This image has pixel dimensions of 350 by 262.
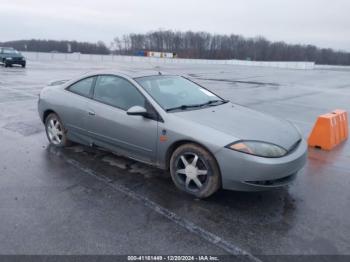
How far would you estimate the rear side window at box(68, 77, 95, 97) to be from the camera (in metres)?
4.97

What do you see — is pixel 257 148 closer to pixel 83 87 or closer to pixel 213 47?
pixel 83 87

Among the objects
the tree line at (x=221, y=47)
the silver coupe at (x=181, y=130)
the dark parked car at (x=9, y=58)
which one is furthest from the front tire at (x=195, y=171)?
the tree line at (x=221, y=47)

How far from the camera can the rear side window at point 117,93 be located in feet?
14.2

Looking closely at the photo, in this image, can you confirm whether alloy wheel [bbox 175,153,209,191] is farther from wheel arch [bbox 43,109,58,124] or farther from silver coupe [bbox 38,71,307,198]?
wheel arch [bbox 43,109,58,124]

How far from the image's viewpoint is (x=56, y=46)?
285 feet

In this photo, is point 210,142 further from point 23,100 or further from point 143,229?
point 23,100

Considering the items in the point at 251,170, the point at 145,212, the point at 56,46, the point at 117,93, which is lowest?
the point at 145,212

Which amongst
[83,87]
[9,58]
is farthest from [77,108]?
[9,58]

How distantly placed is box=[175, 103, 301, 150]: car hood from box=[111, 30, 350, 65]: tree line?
104 metres

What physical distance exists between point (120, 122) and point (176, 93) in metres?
0.94

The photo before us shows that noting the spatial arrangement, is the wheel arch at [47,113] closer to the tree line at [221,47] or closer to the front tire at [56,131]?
the front tire at [56,131]

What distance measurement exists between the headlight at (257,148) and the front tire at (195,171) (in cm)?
34

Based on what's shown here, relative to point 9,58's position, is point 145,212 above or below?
below

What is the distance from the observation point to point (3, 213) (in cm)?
333
